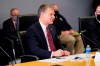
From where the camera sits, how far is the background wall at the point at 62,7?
625 centimetres

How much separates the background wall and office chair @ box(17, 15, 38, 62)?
2524mm

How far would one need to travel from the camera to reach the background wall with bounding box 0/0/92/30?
6246mm

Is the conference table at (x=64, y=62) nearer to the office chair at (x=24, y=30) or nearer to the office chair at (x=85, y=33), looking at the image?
the office chair at (x=24, y=30)

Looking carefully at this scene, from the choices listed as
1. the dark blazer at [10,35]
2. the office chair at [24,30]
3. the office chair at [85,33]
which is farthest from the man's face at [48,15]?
the dark blazer at [10,35]

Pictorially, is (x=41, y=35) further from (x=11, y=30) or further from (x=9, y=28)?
(x=9, y=28)

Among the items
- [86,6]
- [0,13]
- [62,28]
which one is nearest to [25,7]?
[0,13]

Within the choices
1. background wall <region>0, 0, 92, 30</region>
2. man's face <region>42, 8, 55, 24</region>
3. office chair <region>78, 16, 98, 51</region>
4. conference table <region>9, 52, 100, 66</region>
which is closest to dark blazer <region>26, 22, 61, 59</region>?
man's face <region>42, 8, 55, 24</region>

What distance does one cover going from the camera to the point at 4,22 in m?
5.89

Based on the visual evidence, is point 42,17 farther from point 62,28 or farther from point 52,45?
point 62,28

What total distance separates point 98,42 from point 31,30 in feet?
4.18

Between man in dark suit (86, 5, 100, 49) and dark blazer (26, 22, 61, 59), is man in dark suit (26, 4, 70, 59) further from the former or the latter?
man in dark suit (86, 5, 100, 49)

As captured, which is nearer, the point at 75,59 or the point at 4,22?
the point at 75,59

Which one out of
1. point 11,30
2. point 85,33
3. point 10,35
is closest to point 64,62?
point 85,33

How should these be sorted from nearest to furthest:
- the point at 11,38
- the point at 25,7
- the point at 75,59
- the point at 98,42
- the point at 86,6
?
the point at 75,59 → the point at 98,42 → the point at 11,38 → the point at 25,7 → the point at 86,6
